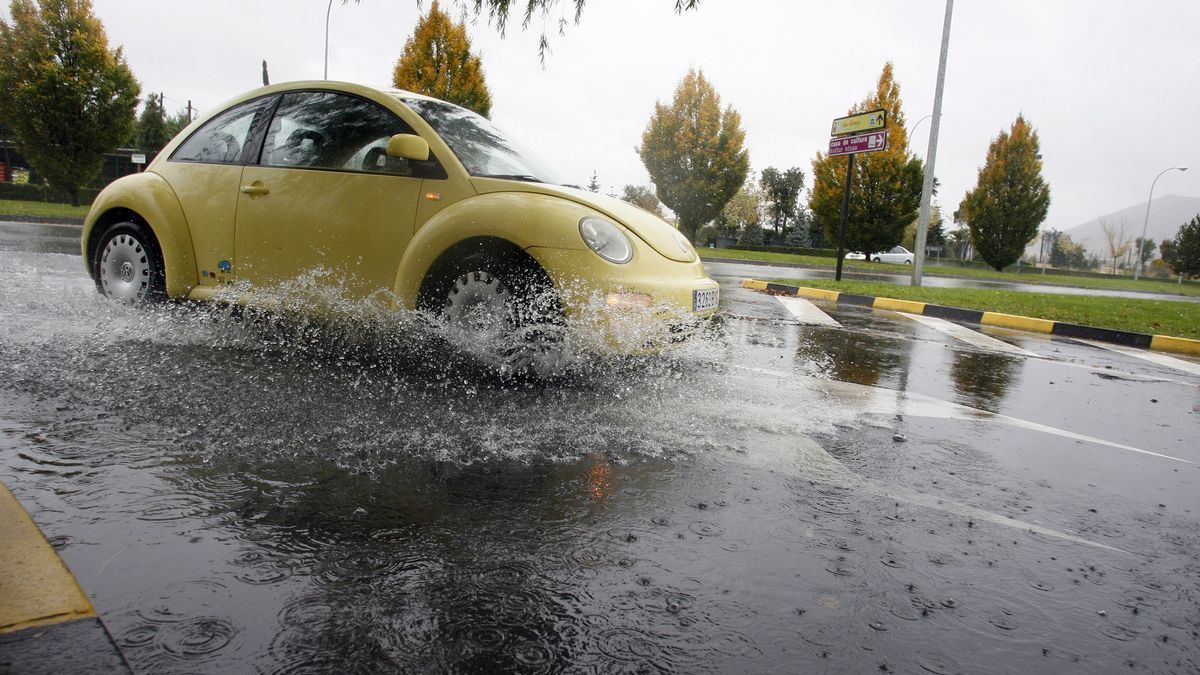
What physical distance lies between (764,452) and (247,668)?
215cm

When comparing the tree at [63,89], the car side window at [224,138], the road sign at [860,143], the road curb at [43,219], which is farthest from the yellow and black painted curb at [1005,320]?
the tree at [63,89]

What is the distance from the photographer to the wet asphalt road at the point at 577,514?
1636 millimetres

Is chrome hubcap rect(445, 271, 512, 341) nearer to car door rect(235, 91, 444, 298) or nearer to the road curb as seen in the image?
car door rect(235, 91, 444, 298)

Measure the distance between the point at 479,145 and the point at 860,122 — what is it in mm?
12367

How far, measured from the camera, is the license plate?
4197 mm

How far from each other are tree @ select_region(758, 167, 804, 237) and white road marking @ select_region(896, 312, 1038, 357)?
47174 millimetres

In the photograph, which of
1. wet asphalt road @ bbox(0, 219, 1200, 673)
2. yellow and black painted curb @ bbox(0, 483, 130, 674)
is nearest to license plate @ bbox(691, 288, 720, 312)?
wet asphalt road @ bbox(0, 219, 1200, 673)

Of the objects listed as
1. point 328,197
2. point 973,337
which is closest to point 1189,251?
point 973,337

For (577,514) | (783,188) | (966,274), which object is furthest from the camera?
(783,188)

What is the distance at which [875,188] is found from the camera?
3023cm

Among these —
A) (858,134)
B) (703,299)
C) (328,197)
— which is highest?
(858,134)

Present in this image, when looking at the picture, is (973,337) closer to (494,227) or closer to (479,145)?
(479,145)

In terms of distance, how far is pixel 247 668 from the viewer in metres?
1.44

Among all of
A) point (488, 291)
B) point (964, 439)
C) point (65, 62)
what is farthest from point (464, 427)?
point (65, 62)
